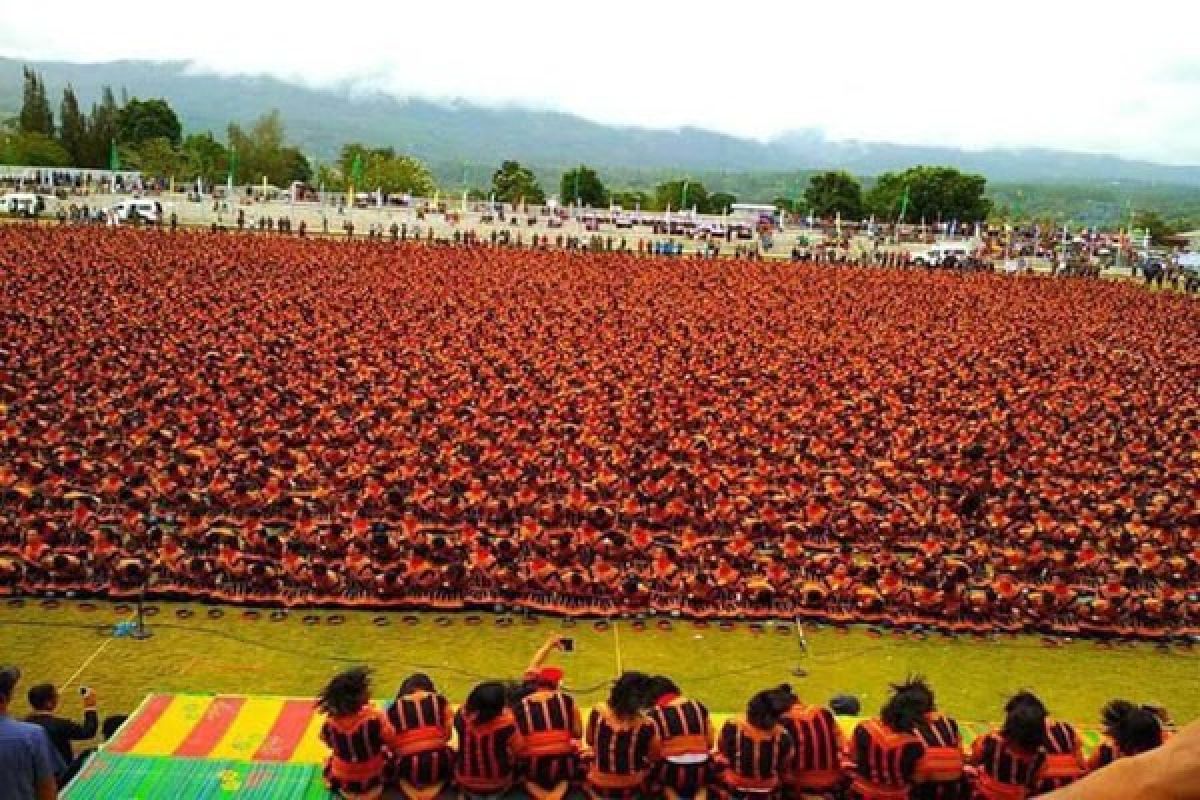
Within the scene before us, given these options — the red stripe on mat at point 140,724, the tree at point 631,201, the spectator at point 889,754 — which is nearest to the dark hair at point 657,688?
the spectator at point 889,754

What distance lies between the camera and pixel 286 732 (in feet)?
25.6

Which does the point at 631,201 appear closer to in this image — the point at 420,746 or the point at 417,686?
the point at 417,686

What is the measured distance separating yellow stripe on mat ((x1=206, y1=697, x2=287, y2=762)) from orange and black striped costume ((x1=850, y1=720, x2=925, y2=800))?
4.34m

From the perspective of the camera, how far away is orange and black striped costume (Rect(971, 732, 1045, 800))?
6734mm

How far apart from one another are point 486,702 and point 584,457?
9.75m

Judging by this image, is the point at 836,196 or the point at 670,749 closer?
the point at 670,749

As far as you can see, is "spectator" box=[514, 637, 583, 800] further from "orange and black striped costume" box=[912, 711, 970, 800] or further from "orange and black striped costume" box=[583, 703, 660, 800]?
"orange and black striped costume" box=[912, 711, 970, 800]

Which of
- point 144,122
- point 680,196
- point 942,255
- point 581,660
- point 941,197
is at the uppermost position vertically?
point 144,122

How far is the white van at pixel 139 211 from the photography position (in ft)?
167

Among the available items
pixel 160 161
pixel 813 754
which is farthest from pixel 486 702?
pixel 160 161

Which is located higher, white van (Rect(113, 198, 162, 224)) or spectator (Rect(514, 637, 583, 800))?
white van (Rect(113, 198, 162, 224))

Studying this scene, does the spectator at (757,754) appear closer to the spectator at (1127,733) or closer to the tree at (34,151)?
the spectator at (1127,733)

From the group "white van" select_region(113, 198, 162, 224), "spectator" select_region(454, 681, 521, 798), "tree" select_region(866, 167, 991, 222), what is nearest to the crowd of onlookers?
"spectator" select_region(454, 681, 521, 798)

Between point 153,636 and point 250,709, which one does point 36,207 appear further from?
point 250,709
